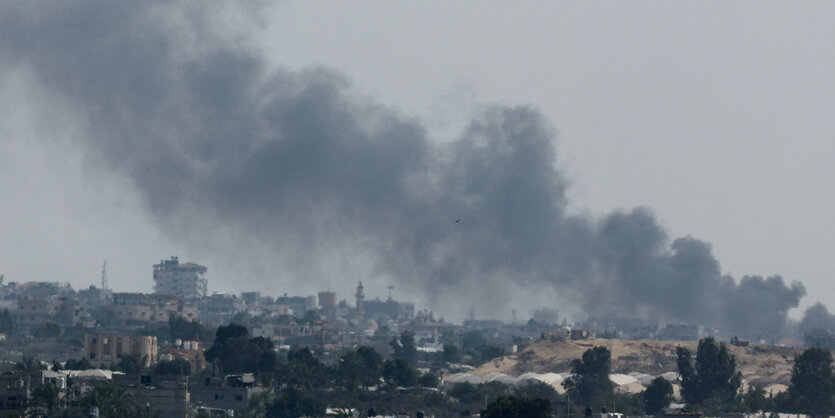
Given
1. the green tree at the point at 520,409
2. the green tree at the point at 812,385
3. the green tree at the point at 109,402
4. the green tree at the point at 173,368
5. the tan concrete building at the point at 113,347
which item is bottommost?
the green tree at the point at 520,409

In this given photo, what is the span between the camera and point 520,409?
322 feet

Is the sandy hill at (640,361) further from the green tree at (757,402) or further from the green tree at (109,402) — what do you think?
the green tree at (109,402)

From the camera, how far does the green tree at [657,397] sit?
136000 millimetres

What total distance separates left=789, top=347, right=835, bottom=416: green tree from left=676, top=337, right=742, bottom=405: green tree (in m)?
6.78

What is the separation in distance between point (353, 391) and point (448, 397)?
864cm

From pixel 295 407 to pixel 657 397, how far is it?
101 feet

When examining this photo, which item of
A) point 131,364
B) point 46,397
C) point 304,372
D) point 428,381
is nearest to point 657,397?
point 428,381

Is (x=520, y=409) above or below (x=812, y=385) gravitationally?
below

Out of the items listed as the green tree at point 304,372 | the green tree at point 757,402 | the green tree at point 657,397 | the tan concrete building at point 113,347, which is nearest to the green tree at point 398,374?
the green tree at point 304,372

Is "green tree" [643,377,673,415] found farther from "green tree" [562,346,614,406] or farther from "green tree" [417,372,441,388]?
"green tree" [417,372,441,388]

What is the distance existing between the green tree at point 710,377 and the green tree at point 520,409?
166ft

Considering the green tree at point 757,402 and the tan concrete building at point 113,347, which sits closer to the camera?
the green tree at point 757,402

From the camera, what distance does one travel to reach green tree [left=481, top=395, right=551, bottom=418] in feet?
321

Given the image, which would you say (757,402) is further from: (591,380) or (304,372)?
(304,372)
